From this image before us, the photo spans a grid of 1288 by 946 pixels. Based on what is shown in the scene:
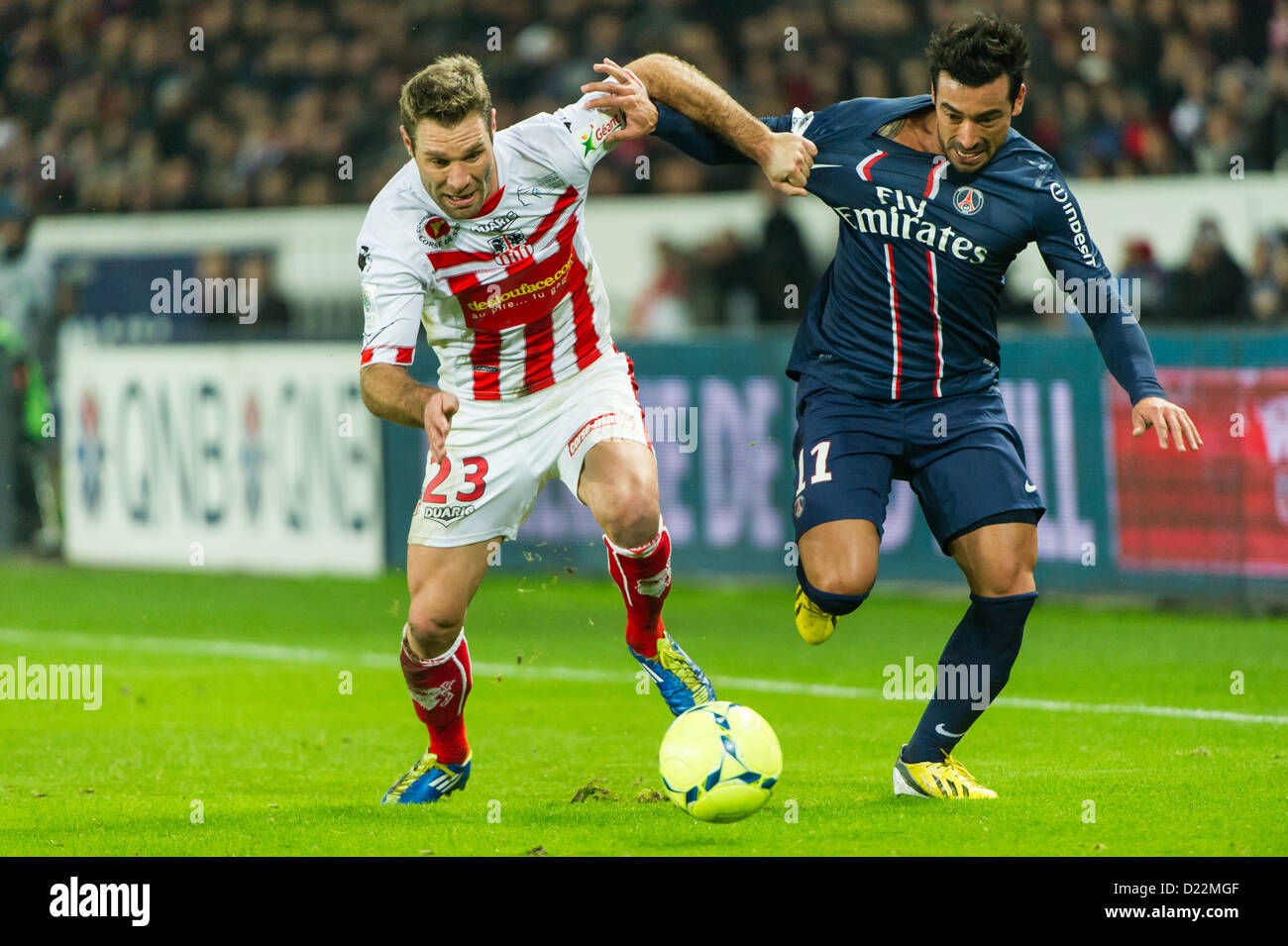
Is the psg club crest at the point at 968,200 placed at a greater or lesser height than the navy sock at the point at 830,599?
greater

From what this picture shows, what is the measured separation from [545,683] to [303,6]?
11.5 m

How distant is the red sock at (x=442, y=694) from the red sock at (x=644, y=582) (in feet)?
1.99

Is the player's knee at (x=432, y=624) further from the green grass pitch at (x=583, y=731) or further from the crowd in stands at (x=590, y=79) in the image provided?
the crowd in stands at (x=590, y=79)

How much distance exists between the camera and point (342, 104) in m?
18.4

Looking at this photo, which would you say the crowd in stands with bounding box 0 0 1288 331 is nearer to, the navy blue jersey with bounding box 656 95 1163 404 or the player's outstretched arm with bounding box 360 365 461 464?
the navy blue jersey with bounding box 656 95 1163 404

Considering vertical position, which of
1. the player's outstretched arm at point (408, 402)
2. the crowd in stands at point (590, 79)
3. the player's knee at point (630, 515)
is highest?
the crowd in stands at point (590, 79)

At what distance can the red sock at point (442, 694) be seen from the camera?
6.31 metres

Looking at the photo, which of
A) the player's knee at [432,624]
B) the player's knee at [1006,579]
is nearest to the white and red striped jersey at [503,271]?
the player's knee at [432,624]

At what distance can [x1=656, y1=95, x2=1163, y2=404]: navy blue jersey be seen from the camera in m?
5.93

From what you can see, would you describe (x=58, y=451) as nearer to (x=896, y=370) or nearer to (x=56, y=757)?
(x=56, y=757)

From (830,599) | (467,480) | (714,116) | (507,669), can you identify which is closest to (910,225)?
(714,116)

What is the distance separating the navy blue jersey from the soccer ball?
1401 millimetres

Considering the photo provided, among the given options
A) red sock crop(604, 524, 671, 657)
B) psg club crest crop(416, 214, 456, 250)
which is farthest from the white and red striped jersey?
red sock crop(604, 524, 671, 657)
